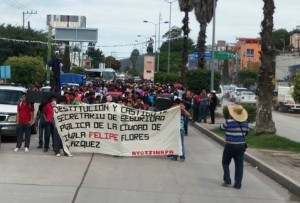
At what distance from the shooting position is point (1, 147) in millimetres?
15391

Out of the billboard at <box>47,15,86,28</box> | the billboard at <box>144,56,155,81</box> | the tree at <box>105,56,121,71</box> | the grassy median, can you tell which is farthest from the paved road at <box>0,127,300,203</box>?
the tree at <box>105,56,121,71</box>

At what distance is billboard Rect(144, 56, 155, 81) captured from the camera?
73.5m

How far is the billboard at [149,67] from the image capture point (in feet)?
241

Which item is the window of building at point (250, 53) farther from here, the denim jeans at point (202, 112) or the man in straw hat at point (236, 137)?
the man in straw hat at point (236, 137)

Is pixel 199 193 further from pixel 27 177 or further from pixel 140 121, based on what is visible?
pixel 140 121

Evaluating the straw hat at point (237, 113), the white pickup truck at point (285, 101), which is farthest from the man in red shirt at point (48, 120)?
the white pickup truck at point (285, 101)

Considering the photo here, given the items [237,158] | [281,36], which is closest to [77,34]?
[237,158]

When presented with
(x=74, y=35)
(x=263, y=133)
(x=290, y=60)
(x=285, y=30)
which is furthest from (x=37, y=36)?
(x=285, y=30)

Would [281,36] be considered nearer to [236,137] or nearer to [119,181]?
[236,137]

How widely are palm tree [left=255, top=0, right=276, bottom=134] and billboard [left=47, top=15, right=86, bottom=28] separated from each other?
90.0m

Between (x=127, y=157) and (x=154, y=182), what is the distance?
3715 millimetres

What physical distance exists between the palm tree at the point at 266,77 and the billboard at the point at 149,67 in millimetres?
53400

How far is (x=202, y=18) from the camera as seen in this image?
139 ft

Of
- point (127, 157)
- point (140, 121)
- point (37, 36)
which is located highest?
point (37, 36)
